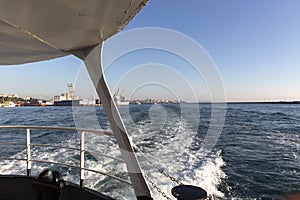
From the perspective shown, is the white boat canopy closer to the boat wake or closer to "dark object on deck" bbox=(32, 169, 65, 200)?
"dark object on deck" bbox=(32, 169, 65, 200)

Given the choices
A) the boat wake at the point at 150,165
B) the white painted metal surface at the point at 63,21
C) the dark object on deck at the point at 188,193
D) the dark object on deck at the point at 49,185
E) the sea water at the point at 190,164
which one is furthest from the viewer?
the sea water at the point at 190,164

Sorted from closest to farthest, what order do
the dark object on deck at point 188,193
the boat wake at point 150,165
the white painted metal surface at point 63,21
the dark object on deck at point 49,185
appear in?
the white painted metal surface at point 63,21 < the dark object on deck at point 188,193 < the dark object on deck at point 49,185 < the boat wake at point 150,165

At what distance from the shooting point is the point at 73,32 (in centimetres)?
109

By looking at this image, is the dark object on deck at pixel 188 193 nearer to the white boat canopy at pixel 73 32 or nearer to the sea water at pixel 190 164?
the white boat canopy at pixel 73 32

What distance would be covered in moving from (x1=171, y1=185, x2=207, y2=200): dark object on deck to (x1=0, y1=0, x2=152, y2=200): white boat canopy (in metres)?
0.42

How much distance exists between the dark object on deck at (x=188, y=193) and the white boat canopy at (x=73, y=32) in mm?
419

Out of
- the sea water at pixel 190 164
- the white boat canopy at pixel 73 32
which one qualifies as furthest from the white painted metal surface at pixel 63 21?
the sea water at pixel 190 164

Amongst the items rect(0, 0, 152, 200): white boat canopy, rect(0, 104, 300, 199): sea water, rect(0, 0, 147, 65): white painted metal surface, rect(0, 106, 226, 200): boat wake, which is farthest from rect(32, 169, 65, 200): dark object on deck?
rect(0, 104, 300, 199): sea water

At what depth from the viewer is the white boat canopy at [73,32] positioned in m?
0.84

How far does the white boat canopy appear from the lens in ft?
2.76

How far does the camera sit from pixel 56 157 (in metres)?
5.08

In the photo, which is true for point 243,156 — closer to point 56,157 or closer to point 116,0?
point 56,157

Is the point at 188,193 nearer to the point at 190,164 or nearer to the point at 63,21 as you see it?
the point at 63,21

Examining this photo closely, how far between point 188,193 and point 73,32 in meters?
1.05
